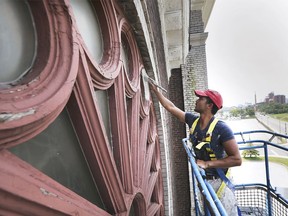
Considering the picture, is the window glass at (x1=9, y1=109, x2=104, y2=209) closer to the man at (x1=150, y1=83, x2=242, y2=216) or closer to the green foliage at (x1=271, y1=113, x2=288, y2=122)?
the man at (x1=150, y1=83, x2=242, y2=216)

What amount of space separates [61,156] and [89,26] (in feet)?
3.40

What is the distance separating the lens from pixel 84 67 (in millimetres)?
1370

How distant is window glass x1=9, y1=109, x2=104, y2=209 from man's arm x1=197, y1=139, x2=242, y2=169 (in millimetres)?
1172

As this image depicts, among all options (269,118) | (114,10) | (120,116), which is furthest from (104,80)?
Answer: (269,118)

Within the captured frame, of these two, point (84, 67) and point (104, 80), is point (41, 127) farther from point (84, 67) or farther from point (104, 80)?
point (104, 80)

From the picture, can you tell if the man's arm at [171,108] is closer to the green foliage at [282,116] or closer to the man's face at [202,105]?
the man's face at [202,105]

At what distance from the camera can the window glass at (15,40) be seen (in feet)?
2.96

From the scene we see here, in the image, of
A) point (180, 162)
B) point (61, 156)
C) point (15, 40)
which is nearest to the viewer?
point (15, 40)

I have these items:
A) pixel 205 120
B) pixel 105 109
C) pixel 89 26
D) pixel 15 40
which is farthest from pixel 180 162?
pixel 15 40

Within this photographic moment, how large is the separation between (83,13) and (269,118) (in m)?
51.1

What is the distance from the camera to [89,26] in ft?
5.63

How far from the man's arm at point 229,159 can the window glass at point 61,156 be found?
1172 millimetres

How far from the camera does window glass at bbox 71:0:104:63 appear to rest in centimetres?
155

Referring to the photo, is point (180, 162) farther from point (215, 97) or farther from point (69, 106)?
point (69, 106)
